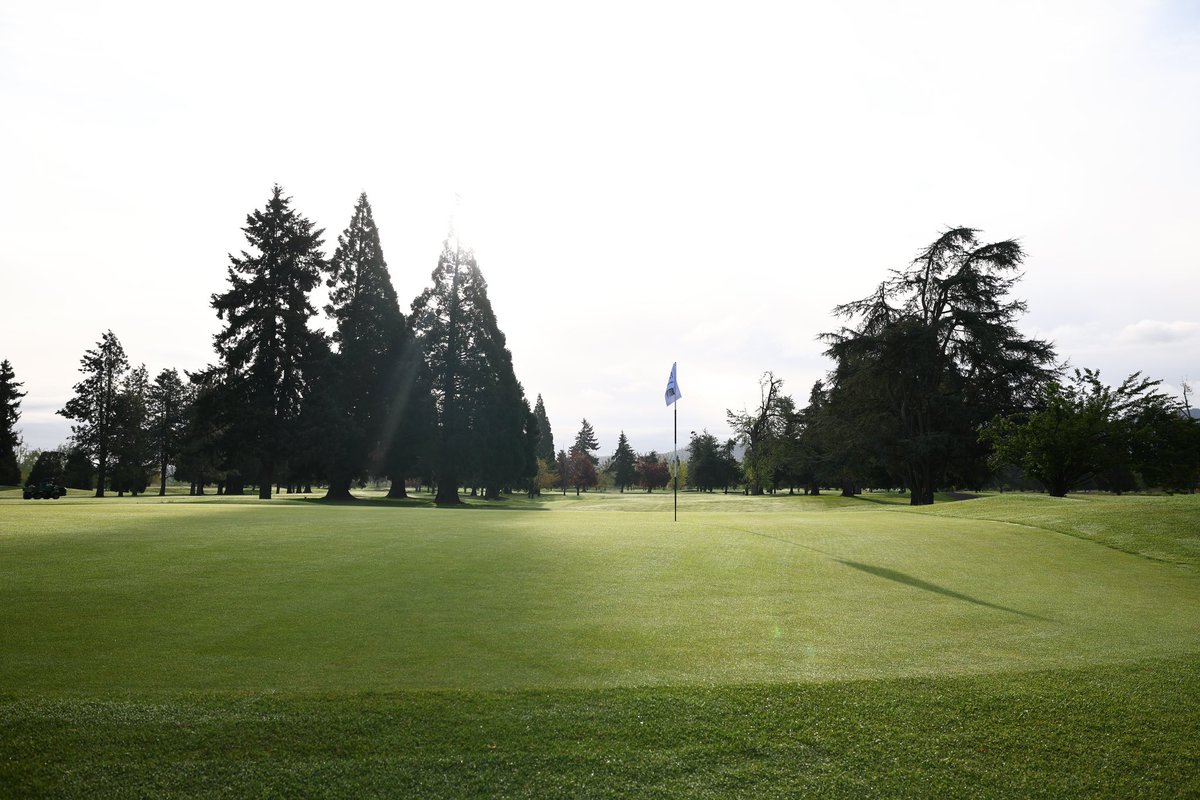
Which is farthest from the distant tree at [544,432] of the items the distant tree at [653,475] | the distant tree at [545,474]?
the distant tree at [653,475]

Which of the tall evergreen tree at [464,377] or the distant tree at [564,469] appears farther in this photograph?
the distant tree at [564,469]

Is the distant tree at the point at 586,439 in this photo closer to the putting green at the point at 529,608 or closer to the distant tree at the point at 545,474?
the distant tree at the point at 545,474

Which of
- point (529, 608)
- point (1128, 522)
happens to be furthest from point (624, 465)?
point (529, 608)

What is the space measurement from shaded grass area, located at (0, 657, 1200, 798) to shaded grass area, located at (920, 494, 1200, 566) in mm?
12270

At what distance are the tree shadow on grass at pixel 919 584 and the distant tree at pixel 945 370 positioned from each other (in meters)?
33.7

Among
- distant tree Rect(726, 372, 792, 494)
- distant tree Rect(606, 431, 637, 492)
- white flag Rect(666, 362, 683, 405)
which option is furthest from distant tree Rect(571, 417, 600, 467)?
white flag Rect(666, 362, 683, 405)

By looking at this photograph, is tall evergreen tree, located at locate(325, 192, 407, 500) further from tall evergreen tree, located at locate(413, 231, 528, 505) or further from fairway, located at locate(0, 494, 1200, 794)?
fairway, located at locate(0, 494, 1200, 794)

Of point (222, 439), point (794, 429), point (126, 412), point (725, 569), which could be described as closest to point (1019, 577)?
point (725, 569)

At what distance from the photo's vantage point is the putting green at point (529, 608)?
22.4 ft

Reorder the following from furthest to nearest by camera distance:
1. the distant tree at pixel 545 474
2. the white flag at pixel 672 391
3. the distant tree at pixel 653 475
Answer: the distant tree at pixel 653 475
the distant tree at pixel 545 474
the white flag at pixel 672 391

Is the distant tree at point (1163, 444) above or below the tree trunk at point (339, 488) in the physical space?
above

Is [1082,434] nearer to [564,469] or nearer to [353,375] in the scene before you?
[353,375]

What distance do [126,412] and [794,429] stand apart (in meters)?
66.6

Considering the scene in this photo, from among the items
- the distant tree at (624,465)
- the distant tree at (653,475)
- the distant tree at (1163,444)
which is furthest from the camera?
the distant tree at (624,465)
